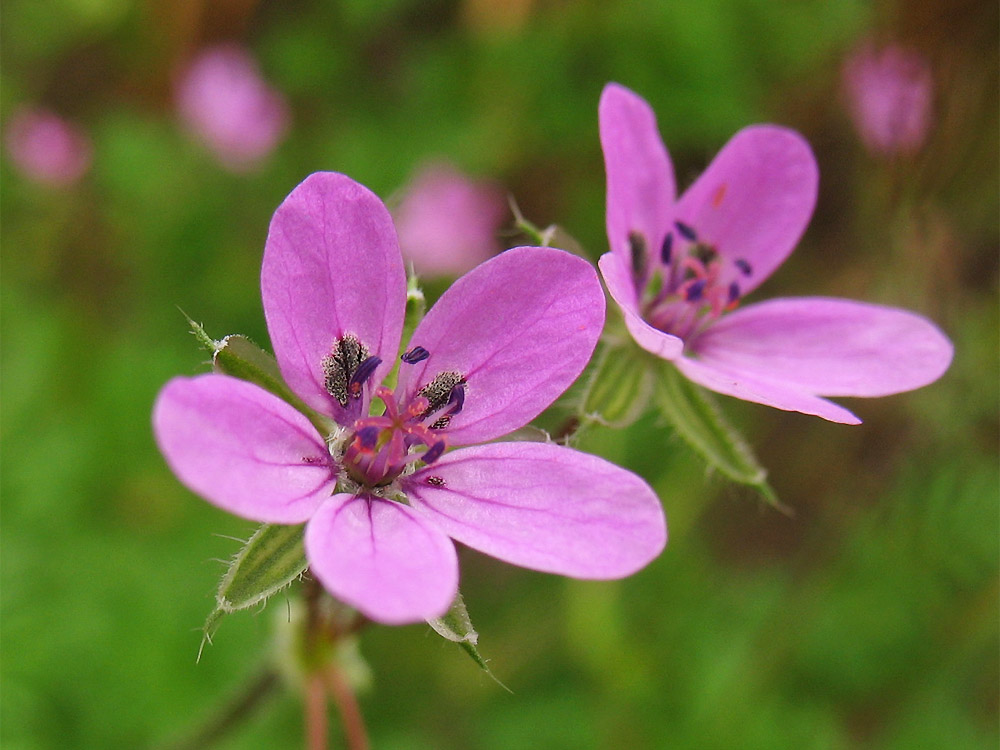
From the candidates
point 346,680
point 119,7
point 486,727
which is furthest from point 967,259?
point 119,7

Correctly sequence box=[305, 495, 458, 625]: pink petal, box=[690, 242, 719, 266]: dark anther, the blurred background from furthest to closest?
Result: the blurred background < box=[690, 242, 719, 266]: dark anther < box=[305, 495, 458, 625]: pink petal

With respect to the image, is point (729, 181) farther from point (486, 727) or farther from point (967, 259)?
point (486, 727)

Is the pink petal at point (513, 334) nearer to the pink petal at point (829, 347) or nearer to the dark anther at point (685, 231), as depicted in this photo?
the pink petal at point (829, 347)

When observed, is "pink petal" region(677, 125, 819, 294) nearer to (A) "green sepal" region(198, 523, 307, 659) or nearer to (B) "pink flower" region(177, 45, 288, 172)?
(A) "green sepal" region(198, 523, 307, 659)

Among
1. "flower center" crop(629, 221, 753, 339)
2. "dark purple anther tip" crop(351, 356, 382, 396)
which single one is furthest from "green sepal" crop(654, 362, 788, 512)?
"dark purple anther tip" crop(351, 356, 382, 396)

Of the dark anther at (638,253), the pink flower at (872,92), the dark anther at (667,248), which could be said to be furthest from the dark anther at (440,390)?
the pink flower at (872,92)
